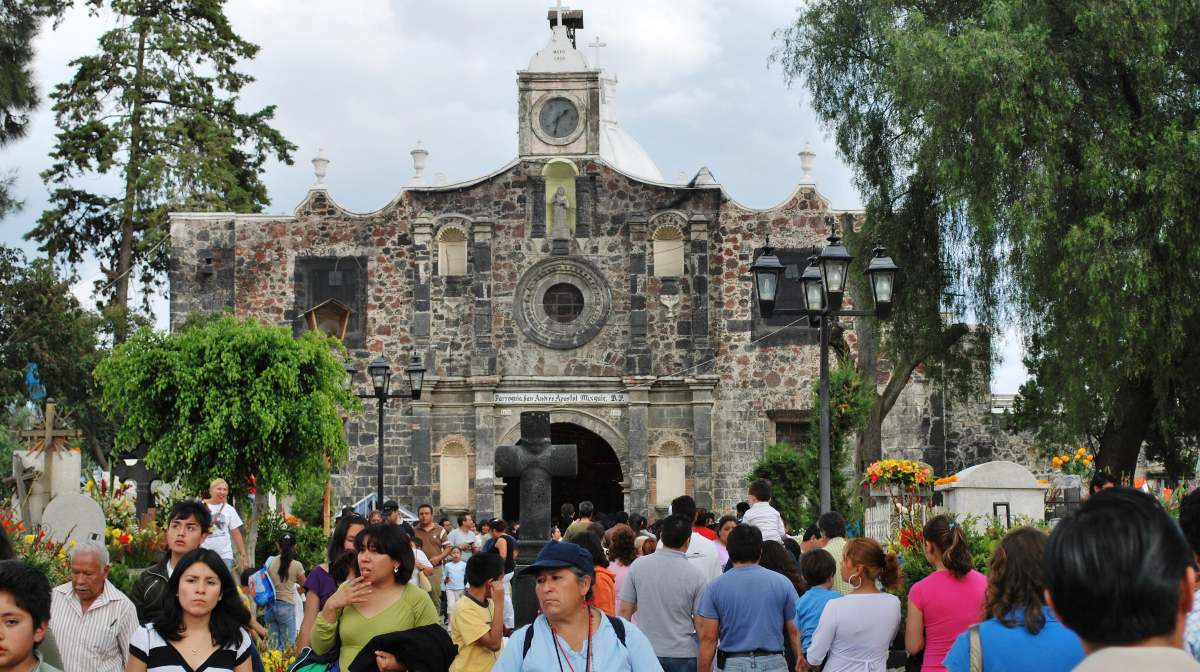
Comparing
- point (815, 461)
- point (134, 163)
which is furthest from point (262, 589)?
point (134, 163)

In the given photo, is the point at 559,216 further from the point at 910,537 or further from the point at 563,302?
the point at 910,537

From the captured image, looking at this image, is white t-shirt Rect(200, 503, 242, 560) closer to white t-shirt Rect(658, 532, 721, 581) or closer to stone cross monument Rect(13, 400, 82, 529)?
white t-shirt Rect(658, 532, 721, 581)

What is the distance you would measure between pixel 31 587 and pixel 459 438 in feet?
83.2

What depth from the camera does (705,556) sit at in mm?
9789

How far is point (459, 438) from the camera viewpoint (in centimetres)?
3025

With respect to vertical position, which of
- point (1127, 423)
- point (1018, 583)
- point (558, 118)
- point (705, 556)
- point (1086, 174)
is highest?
point (558, 118)

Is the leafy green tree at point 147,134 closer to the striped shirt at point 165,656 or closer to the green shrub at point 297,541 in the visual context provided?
the green shrub at point 297,541

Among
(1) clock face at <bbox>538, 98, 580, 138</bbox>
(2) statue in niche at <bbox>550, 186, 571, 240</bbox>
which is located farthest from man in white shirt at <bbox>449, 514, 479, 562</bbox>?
(1) clock face at <bbox>538, 98, 580, 138</bbox>

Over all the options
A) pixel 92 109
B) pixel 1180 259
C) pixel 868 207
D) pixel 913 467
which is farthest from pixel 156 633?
pixel 92 109

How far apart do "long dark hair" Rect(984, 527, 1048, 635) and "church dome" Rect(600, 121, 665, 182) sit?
35579mm

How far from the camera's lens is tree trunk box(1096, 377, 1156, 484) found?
18.8 m

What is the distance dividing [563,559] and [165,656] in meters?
A: 1.59

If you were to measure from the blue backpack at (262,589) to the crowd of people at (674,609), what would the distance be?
460cm

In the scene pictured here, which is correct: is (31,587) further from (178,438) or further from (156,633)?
(178,438)
